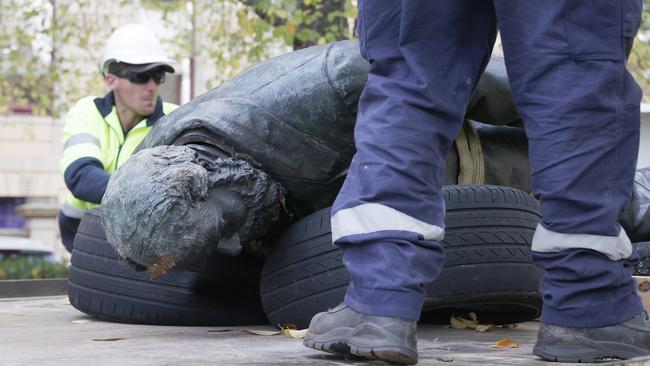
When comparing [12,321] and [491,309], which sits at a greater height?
[491,309]

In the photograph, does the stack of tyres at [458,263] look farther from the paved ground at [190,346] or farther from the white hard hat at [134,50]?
the white hard hat at [134,50]

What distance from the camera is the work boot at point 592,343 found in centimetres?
263

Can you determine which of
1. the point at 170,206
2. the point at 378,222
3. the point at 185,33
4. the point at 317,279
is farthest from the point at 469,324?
the point at 185,33

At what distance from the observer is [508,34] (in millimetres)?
2709

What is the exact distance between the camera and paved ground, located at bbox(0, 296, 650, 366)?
2.66 m

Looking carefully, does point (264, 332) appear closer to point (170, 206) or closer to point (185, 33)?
point (170, 206)

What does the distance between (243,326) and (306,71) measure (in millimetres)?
866

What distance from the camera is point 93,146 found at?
5.57 metres

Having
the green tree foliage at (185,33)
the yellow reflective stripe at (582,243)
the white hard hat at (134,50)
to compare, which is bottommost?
the green tree foliage at (185,33)

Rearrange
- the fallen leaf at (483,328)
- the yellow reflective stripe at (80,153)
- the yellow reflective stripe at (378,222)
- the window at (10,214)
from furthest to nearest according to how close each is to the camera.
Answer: the window at (10,214), the yellow reflective stripe at (80,153), the fallen leaf at (483,328), the yellow reflective stripe at (378,222)

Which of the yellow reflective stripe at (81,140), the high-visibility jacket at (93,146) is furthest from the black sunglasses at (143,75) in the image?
the yellow reflective stripe at (81,140)

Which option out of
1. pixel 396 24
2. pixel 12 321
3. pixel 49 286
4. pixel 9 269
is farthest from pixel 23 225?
pixel 396 24

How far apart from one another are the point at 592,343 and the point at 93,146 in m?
3.42

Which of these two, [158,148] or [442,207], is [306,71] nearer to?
[158,148]
